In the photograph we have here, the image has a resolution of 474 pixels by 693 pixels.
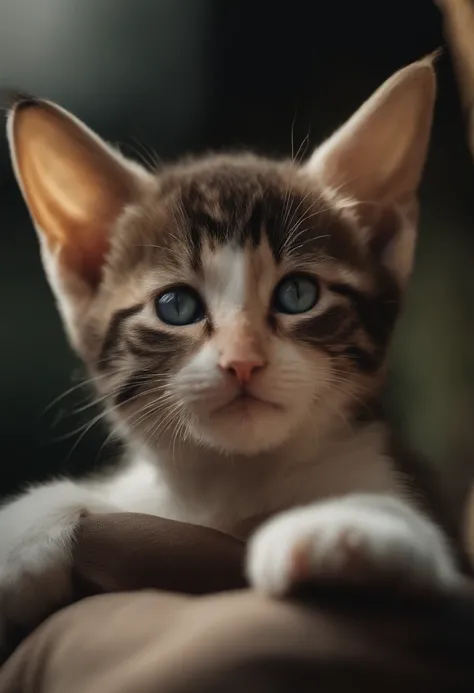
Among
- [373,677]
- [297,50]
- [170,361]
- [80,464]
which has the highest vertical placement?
[297,50]

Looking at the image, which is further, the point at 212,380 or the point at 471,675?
the point at 212,380

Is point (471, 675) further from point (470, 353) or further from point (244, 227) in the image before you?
point (470, 353)

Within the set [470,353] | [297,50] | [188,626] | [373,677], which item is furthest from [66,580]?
[297,50]

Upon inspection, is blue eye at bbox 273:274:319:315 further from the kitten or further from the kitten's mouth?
the kitten's mouth

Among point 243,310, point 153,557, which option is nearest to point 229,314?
point 243,310

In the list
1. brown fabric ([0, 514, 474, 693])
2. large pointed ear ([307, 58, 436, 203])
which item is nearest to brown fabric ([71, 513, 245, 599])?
brown fabric ([0, 514, 474, 693])

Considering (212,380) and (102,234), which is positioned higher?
(102,234)

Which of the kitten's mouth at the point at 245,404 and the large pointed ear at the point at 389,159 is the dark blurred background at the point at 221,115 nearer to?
the large pointed ear at the point at 389,159
